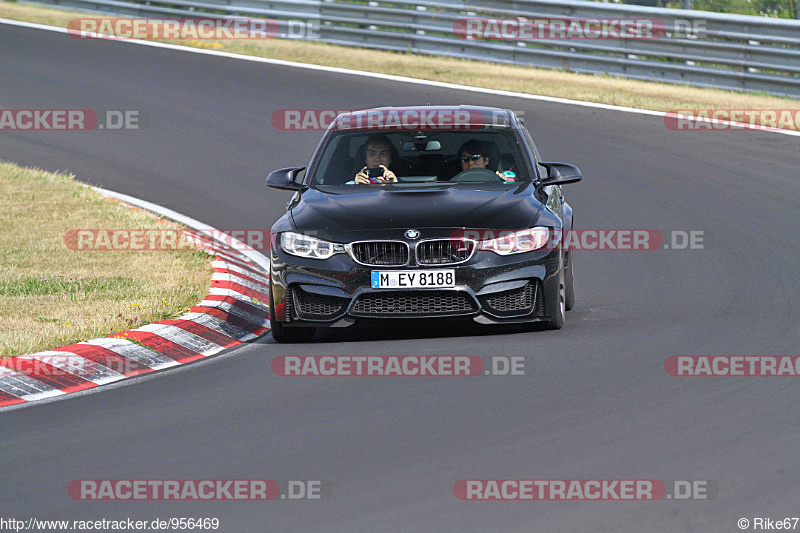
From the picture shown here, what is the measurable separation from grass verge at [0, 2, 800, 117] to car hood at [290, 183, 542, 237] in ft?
37.1

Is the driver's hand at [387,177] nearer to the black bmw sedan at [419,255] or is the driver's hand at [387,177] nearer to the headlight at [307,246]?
the black bmw sedan at [419,255]

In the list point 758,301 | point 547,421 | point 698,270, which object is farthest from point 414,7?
→ point 547,421

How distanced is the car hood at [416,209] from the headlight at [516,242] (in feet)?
0.21

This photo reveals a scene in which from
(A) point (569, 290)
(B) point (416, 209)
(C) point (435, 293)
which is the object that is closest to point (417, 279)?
(C) point (435, 293)

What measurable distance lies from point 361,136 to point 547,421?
4.25 metres

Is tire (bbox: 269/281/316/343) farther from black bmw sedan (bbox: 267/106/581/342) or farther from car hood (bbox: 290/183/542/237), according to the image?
car hood (bbox: 290/183/542/237)

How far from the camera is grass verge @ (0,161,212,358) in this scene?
9.16m

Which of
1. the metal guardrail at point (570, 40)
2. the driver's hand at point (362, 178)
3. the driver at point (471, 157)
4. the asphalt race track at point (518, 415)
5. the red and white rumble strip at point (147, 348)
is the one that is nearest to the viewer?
the asphalt race track at point (518, 415)

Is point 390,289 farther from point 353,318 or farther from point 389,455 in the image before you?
point 389,455

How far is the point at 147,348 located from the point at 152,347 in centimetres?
4

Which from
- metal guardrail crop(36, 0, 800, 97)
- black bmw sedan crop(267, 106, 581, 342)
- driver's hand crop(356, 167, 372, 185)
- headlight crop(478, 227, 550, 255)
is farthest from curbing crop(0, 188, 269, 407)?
metal guardrail crop(36, 0, 800, 97)

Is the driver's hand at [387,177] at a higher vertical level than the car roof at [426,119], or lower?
lower

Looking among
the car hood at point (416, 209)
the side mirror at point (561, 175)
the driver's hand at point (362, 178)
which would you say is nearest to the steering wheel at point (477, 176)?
the car hood at point (416, 209)

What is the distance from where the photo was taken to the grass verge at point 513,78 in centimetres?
2061
